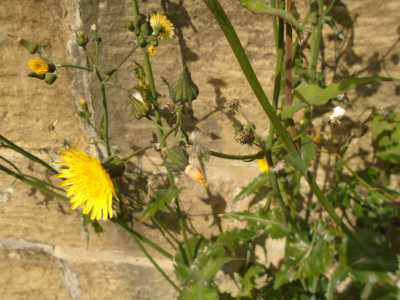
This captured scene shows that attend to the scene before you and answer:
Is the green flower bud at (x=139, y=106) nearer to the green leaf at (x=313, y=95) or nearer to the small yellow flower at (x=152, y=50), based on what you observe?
the small yellow flower at (x=152, y=50)

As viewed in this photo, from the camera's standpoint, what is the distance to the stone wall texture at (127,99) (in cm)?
117

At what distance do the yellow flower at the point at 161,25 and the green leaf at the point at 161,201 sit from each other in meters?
0.59

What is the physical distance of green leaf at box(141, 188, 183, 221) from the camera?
4.20 feet

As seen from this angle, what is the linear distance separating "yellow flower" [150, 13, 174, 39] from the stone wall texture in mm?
57

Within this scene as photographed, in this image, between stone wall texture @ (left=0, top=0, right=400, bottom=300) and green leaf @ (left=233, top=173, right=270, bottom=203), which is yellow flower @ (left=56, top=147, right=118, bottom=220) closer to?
stone wall texture @ (left=0, top=0, right=400, bottom=300)

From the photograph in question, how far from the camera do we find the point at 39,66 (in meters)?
1.07

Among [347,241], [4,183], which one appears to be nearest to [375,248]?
[347,241]

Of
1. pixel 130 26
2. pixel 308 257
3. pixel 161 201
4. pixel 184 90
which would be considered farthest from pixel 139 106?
pixel 308 257

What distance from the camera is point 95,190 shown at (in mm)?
1159

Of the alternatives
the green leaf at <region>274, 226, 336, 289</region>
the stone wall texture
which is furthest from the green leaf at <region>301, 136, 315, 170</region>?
the green leaf at <region>274, 226, 336, 289</region>

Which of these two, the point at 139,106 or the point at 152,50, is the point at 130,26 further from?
the point at 139,106

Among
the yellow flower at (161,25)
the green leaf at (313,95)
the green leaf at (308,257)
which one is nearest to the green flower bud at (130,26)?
the yellow flower at (161,25)

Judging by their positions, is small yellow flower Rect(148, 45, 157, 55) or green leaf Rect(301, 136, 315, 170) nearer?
green leaf Rect(301, 136, 315, 170)

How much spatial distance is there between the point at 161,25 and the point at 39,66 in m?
0.42
